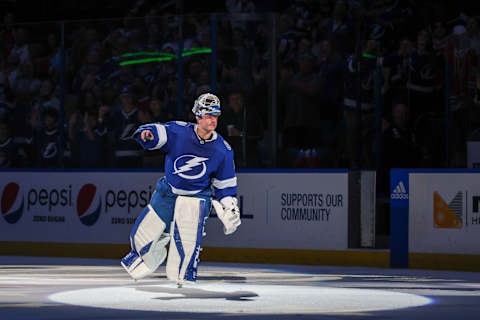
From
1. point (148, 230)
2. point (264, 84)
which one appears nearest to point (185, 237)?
point (148, 230)

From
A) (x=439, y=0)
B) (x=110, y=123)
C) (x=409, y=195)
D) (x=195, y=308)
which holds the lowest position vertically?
(x=195, y=308)

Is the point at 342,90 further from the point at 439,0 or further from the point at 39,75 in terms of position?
the point at 39,75

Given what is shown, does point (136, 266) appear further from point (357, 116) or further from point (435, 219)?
point (357, 116)

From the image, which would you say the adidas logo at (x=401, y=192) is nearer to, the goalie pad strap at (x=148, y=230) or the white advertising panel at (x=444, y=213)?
the white advertising panel at (x=444, y=213)

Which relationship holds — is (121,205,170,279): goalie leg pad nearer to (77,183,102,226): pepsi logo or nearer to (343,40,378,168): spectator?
(343,40,378,168): spectator

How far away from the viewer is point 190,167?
9.01 metres

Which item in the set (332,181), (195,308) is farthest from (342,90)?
(195,308)

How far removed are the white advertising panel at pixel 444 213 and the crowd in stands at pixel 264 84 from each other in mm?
564

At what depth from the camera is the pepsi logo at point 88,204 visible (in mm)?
13445

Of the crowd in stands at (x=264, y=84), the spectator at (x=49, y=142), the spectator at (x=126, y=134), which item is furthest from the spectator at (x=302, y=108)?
the spectator at (x=49, y=142)

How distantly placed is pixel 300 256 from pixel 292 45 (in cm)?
284

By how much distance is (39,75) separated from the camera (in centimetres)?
1424

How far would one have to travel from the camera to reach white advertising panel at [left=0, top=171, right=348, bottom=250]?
40.8 ft

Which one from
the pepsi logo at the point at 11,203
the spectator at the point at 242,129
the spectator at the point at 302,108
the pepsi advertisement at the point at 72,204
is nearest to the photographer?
the spectator at the point at 302,108
